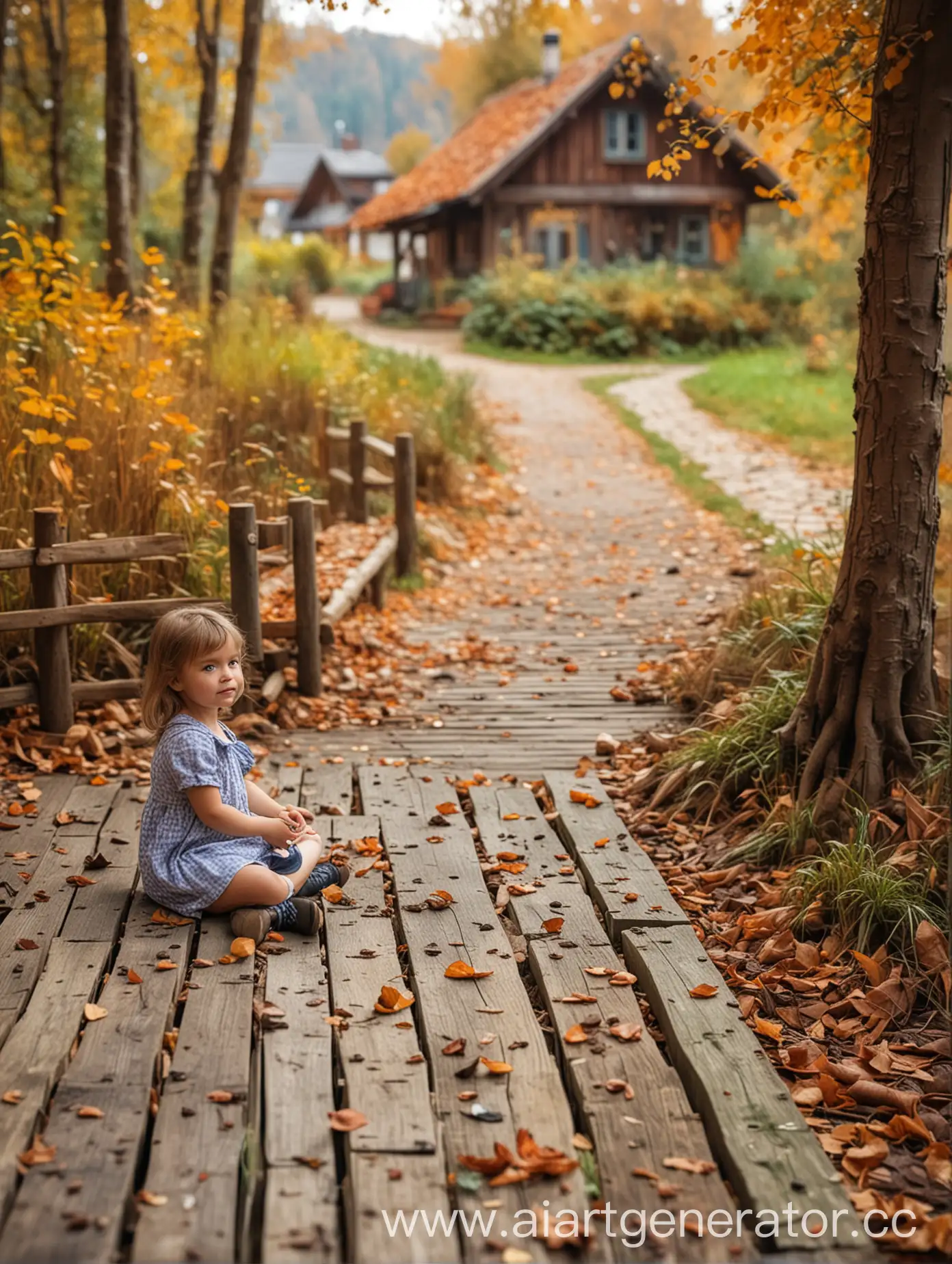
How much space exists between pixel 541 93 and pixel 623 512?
22960 mm

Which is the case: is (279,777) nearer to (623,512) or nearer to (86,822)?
(86,822)

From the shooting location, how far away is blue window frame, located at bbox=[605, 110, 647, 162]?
30.8 m

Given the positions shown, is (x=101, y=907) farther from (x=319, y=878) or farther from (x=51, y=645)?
(x=51, y=645)

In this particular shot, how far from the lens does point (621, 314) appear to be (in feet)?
81.1

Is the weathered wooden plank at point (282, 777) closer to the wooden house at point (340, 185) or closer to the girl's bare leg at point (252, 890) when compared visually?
the girl's bare leg at point (252, 890)

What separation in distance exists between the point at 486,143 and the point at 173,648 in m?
30.0

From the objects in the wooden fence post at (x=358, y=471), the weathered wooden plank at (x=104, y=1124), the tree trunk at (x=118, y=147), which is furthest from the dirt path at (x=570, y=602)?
the tree trunk at (x=118, y=147)

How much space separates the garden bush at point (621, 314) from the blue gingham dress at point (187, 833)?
815 inches

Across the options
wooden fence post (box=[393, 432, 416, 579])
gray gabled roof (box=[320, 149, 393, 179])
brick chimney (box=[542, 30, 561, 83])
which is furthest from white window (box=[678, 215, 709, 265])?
gray gabled roof (box=[320, 149, 393, 179])

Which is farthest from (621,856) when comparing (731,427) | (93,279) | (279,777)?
(93,279)

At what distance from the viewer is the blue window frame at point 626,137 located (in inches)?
1212

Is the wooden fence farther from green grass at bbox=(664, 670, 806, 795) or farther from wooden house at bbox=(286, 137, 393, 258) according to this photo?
wooden house at bbox=(286, 137, 393, 258)

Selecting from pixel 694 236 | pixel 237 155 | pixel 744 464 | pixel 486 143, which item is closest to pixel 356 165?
pixel 486 143

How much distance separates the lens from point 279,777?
5.63 m
